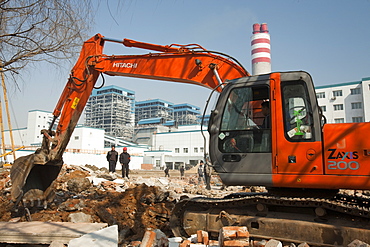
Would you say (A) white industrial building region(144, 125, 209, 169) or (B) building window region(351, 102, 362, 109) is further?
(A) white industrial building region(144, 125, 209, 169)

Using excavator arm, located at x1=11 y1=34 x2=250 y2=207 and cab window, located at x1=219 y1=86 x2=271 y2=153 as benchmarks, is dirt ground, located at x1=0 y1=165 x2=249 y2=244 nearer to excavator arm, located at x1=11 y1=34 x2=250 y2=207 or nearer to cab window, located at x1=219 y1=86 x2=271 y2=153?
excavator arm, located at x1=11 y1=34 x2=250 y2=207

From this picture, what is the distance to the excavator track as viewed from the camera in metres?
4.21

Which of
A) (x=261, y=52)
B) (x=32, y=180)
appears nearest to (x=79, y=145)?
(x=261, y=52)

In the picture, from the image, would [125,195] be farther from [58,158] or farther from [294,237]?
[294,237]

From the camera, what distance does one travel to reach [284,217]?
15.2ft

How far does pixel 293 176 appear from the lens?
4426 mm

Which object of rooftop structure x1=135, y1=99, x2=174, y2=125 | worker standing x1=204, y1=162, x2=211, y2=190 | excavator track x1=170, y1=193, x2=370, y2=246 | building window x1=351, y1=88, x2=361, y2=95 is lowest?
excavator track x1=170, y1=193, x2=370, y2=246

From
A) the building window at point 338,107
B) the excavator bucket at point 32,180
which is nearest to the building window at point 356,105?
the building window at point 338,107

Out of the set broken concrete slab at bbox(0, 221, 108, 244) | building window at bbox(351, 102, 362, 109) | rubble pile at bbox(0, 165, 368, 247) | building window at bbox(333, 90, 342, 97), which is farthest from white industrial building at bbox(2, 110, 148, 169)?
building window at bbox(351, 102, 362, 109)

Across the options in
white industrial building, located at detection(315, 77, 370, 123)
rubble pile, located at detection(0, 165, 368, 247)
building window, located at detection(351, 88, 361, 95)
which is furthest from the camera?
building window, located at detection(351, 88, 361, 95)

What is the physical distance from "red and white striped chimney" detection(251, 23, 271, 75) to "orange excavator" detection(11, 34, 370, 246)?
49578 mm

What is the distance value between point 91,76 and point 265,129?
4114mm

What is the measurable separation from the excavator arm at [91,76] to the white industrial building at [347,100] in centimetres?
4713

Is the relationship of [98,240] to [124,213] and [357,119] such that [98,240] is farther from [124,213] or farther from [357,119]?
[357,119]
